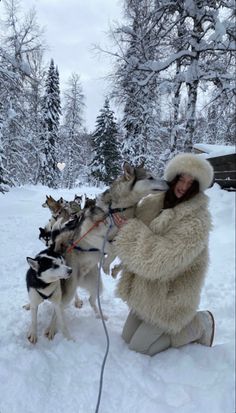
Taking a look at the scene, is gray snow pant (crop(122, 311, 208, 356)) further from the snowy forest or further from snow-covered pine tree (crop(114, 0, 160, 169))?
snow-covered pine tree (crop(114, 0, 160, 169))

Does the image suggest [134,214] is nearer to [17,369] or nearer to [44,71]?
[17,369]

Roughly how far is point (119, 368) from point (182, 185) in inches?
65.4

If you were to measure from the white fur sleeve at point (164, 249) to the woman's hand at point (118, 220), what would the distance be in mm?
272

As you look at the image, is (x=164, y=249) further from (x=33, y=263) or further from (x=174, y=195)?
(x=33, y=263)

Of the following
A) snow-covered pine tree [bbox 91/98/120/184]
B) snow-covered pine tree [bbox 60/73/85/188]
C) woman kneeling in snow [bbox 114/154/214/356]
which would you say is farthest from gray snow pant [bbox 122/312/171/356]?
snow-covered pine tree [bbox 60/73/85/188]

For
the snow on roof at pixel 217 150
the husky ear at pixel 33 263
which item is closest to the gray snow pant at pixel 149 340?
the husky ear at pixel 33 263

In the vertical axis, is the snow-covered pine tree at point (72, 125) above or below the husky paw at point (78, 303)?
above

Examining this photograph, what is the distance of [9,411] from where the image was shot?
2.24 m

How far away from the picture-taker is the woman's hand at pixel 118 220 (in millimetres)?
2999

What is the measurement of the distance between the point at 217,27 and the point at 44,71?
67.2 ft

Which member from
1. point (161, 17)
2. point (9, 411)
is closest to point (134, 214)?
point (9, 411)

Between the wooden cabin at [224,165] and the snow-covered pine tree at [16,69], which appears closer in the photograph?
the wooden cabin at [224,165]

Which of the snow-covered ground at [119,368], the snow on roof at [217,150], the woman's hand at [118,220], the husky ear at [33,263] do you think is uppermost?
the snow on roof at [217,150]

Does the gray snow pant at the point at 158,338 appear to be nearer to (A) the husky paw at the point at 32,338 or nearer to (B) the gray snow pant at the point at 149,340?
(B) the gray snow pant at the point at 149,340
